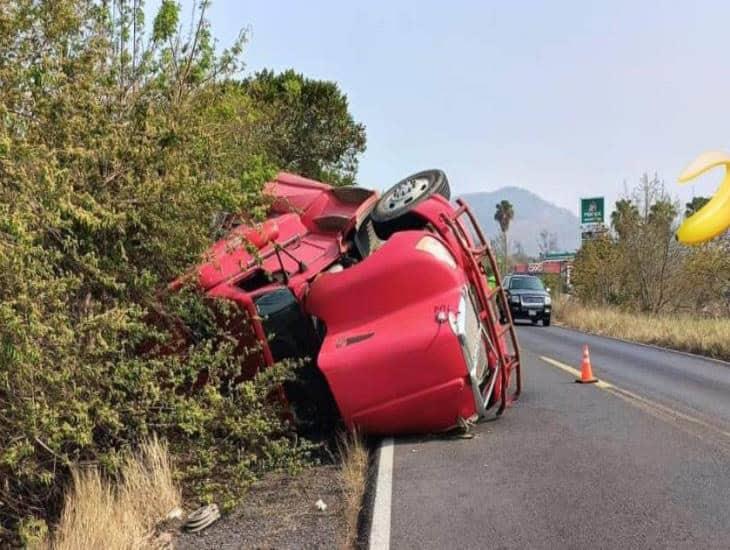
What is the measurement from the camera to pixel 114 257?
649 cm

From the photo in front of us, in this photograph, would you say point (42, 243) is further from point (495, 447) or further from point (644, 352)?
point (644, 352)

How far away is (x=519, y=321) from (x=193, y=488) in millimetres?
24810

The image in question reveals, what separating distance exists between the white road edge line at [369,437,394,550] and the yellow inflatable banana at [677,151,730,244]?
10.1 ft

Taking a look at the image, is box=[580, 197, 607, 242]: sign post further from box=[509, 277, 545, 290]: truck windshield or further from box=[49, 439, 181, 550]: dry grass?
box=[49, 439, 181, 550]: dry grass

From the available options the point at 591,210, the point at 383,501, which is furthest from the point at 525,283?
the point at 383,501

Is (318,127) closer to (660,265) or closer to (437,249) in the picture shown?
(660,265)

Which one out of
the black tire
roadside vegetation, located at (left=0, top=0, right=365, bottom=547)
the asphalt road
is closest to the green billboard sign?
the asphalt road

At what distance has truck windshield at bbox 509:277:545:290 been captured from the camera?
95.8 feet

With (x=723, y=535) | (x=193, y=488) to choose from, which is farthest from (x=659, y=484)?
(x=193, y=488)

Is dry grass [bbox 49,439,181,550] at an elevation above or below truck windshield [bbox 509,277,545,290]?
below

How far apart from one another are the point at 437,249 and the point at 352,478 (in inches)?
89.9

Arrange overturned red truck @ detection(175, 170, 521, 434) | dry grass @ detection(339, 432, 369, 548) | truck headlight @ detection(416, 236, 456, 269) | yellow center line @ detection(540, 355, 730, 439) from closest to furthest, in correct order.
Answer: dry grass @ detection(339, 432, 369, 548) → overturned red truck @ detection(175, 170, 521, 434) → truck headlight @ detection(416, 236, 456, 269) → yellow center line @ detection(540, 355, 730, 439)

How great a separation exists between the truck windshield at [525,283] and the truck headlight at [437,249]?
72.3 ft

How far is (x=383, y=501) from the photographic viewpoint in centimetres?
552
